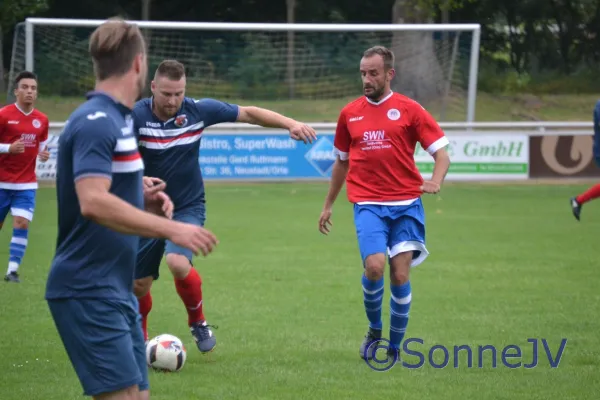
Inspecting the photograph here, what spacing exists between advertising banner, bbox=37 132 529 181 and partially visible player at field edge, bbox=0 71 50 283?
8752mm

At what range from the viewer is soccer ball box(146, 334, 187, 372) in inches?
265

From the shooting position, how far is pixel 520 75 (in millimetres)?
33719

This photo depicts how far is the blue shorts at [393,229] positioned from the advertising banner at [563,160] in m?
14.0

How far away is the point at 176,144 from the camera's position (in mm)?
6949

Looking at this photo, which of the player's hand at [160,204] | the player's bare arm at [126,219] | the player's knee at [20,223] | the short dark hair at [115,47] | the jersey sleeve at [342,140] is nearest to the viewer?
the player's bare arm at [126,219]

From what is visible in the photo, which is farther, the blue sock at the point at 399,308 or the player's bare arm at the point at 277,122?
the blue sock at the point at 399,308

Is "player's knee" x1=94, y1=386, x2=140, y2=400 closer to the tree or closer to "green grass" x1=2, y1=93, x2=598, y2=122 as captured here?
"green grass" x1=2, y1=93, x2=598, y2=122

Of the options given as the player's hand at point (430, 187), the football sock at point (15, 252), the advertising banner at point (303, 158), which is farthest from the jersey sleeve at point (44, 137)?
the advertising banner at point (303, 158)

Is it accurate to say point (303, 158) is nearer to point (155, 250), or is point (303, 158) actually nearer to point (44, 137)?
point (44, 137)

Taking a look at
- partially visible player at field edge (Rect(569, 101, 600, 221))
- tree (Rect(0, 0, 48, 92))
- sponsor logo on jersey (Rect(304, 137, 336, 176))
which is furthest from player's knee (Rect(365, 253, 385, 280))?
tree (Rect(0, 0, 48, 92))

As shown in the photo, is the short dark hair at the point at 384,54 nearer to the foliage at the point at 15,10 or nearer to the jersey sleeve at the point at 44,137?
the jersey sleeve at the point at 44,137

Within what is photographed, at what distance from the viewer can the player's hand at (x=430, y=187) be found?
6742 millimetres

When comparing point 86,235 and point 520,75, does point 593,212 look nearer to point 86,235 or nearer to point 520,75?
point 86,235

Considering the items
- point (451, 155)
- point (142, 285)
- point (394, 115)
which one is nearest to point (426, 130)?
point (394, 115)
